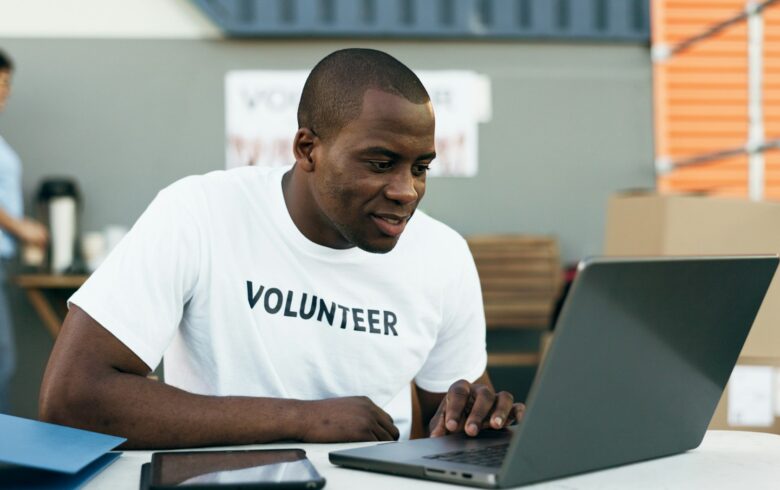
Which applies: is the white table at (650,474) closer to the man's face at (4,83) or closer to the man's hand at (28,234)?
the man's hand at (28,234)

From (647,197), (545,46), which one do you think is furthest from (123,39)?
(647,197)

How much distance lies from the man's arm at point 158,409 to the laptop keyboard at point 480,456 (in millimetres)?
221

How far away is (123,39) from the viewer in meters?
4.18

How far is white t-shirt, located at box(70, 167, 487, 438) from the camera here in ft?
4.54

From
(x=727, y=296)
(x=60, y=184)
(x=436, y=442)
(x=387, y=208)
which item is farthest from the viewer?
(x=60, y=184)

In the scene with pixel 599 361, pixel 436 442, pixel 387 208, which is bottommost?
pixel 436 442

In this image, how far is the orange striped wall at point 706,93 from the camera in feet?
14.3

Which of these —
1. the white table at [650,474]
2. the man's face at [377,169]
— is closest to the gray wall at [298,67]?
the man's face at [377,169]

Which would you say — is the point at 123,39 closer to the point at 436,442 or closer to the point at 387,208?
the point at 387,208

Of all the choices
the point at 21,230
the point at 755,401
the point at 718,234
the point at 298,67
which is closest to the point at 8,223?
the point at 21,230

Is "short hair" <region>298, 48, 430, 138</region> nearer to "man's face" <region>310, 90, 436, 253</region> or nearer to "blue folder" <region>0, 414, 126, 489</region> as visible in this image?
"man's face" <region>310, 90, 436, 253</region>

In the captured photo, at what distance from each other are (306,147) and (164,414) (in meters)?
0.50

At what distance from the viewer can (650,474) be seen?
945mm

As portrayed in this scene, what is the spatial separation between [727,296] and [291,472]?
0.46 metres
